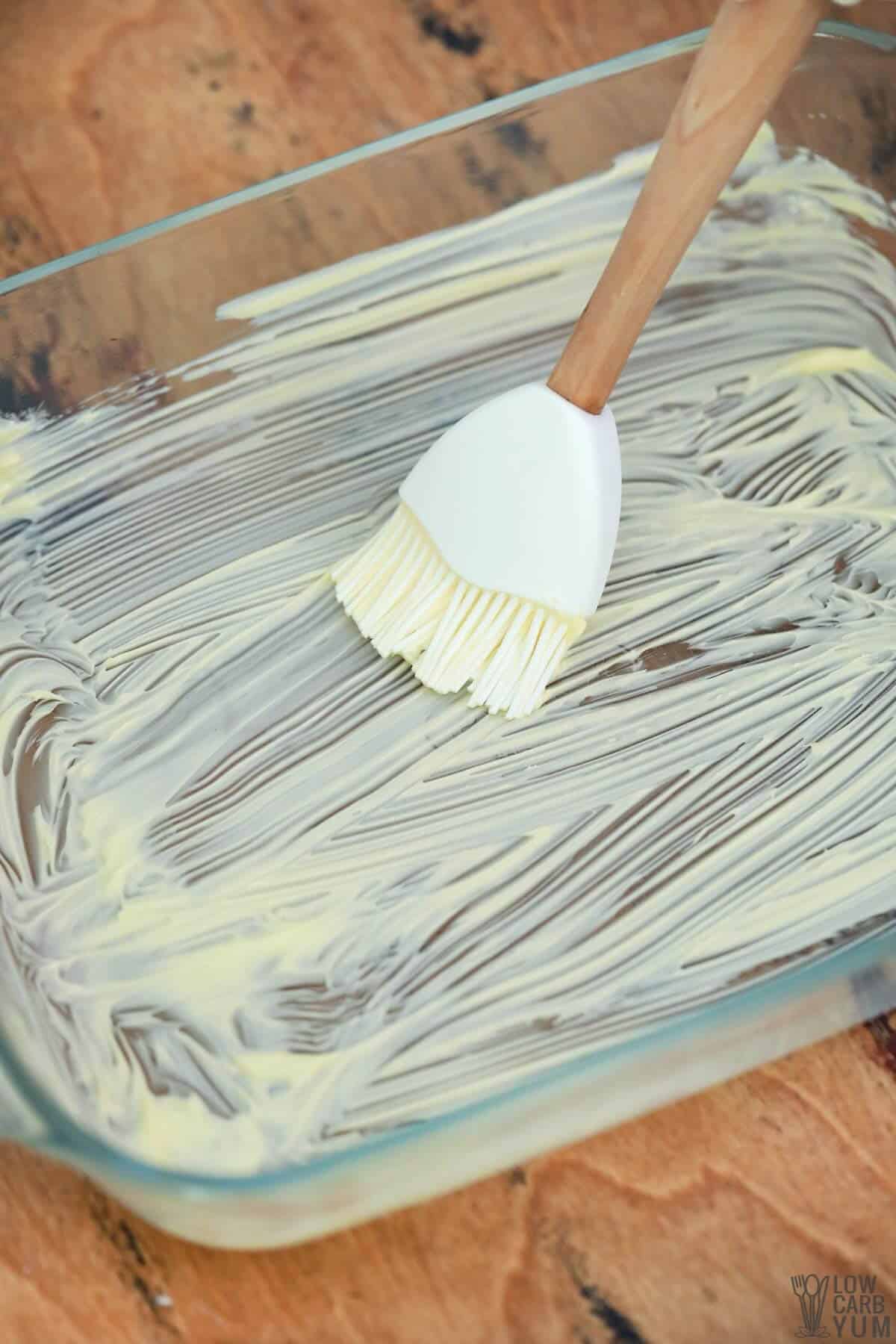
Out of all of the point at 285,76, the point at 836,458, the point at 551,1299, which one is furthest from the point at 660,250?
the point at 551,1299

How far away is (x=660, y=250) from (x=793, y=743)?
25 cm

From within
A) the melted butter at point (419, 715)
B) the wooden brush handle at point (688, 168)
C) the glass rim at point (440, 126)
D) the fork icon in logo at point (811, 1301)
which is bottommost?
the fork icon in logo at point (811, 1301)

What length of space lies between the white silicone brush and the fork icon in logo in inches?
10.9

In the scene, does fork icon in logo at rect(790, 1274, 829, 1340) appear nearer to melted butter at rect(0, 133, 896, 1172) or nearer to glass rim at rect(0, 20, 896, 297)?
melted butter at rect(0, 133, 896, 1172)

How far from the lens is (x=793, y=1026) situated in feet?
1.68

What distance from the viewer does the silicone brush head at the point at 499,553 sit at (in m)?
0.57

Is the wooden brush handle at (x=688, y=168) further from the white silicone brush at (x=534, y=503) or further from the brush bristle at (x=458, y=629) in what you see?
the brush bristle at (x=458, y=629)

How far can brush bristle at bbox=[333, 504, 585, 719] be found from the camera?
596 millimetres

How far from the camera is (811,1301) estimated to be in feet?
1.61

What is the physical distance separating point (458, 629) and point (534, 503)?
74 mm

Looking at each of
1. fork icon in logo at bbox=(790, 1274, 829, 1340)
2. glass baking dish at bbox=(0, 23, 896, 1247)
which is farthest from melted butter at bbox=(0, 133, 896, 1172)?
fork icon in logo at bbox=(790, 1274, 829, 1340)

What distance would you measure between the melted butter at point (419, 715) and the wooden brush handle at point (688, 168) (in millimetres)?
125

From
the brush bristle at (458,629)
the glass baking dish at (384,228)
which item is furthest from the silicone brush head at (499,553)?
the glass baking dish at (384,228)

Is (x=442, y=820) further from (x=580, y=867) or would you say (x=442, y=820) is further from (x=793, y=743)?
(x=793, y=743)
